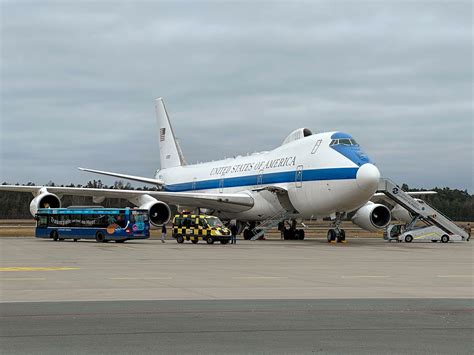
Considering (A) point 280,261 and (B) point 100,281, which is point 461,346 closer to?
(B) point 100,281

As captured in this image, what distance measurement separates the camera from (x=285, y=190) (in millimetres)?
43469

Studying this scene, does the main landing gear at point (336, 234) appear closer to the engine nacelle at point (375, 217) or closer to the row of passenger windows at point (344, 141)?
the engine nacelle at point (375, 217)

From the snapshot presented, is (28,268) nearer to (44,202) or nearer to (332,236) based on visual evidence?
(332,236)

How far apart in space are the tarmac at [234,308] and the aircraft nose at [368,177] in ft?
45.7

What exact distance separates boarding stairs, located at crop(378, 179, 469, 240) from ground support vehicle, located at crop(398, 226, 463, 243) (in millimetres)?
384

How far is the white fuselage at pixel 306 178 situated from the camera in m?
38.6

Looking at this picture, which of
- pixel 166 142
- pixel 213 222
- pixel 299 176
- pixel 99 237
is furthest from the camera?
pixel 166 142

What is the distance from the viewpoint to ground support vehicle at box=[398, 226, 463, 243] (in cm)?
4641

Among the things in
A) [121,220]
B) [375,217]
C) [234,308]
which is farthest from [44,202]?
[234,308]

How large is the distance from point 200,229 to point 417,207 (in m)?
13.7

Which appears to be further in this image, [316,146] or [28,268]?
[316,146]

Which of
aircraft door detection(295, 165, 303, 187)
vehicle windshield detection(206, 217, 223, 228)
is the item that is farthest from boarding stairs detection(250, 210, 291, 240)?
vehicle windshield detection(206, 217, 223, 228)

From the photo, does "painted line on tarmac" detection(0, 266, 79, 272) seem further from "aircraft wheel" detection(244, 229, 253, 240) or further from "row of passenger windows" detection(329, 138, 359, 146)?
"aircraft wheel" detection(244, 229, 253, 240)

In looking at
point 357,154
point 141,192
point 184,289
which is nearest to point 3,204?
point 141,192
